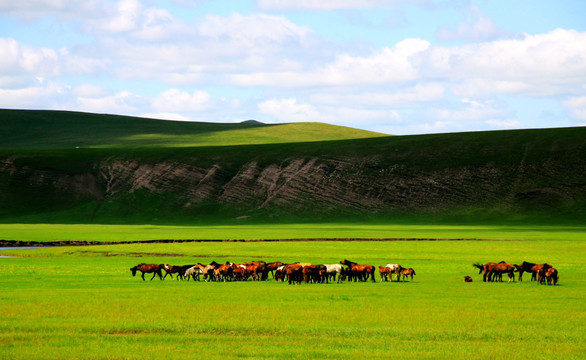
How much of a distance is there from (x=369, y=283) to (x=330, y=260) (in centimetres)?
1409

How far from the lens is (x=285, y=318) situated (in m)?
24.9

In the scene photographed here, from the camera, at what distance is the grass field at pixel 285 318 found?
1953cm

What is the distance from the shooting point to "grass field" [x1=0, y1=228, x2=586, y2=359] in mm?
19531

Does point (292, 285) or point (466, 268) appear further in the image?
point (466, 268)

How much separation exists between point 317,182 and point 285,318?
136086mm

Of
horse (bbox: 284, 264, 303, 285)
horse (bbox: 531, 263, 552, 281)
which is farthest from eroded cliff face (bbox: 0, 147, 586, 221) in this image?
horse (bbox: 284, 264, 303, 285)

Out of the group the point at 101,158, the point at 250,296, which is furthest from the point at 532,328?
the point at 101,158

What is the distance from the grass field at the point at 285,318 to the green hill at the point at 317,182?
10071 cm

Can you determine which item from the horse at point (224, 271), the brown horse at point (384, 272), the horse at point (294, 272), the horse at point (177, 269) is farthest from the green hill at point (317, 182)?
the horse at point (294, 272)

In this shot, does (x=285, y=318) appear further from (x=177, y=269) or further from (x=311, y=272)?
(x=177, y=269)

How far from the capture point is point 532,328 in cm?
2294

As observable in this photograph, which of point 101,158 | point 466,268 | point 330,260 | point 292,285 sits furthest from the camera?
point 101,158

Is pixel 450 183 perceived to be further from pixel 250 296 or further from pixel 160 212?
pixel 250 296

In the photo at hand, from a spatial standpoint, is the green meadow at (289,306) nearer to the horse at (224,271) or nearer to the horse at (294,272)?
the horse at (294,272)
